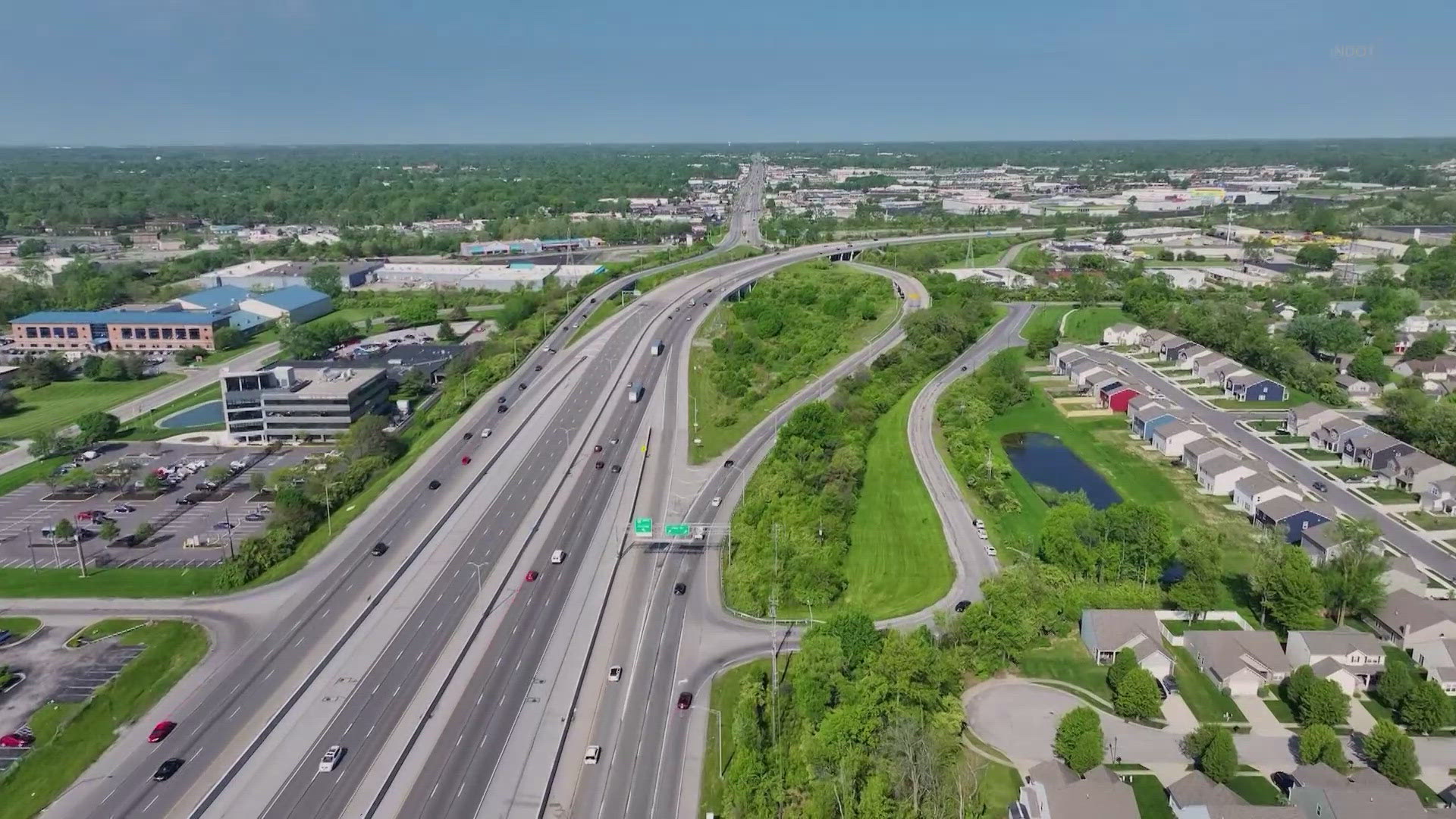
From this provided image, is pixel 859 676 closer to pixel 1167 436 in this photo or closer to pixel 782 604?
pixel 782 604

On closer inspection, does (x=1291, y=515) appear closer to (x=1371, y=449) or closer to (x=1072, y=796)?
(x=1371, y=449)

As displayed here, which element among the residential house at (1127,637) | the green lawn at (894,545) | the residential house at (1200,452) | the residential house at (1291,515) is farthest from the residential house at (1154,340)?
the residential house at (1127,637)

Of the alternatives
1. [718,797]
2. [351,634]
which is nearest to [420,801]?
[718,797]

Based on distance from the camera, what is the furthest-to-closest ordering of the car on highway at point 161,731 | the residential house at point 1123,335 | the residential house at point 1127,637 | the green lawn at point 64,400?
the residential house at point 1123,335 < the green lawn at point 64,400 < the residential house at point 1127,637 < the car on highway at point 161,731

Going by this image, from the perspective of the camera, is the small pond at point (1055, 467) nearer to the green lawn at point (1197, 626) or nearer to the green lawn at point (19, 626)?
the green lawn at point (1197, 626)

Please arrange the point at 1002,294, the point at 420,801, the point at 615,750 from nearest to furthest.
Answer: the point at 420,801
the point at 615,750
the point at 1002,294

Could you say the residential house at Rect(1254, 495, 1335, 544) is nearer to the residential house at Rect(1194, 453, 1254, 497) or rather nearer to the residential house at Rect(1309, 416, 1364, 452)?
the residential house at Rect(1194, 453, 1254, 497)
